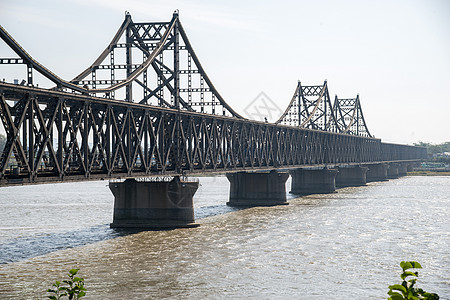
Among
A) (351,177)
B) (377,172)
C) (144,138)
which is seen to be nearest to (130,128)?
(144,138)

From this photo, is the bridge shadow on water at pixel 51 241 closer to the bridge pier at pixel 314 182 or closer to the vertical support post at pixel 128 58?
the vertical support post at pixel 128 58

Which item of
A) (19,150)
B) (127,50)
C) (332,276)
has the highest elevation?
(127,50)

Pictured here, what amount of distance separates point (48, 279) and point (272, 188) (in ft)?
201

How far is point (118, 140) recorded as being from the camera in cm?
5369

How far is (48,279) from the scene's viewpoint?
123ft

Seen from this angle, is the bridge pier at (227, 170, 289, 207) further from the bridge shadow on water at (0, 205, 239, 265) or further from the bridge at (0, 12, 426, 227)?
the bridge shadow on water at (0, 205, 239, 265)

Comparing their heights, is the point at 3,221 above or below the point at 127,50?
below

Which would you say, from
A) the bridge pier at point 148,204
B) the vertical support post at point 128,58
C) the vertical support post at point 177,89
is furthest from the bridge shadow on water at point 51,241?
the vertical support post at point 128,58

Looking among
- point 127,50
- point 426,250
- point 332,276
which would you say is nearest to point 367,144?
point 127,50

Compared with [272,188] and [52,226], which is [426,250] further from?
[272,188]

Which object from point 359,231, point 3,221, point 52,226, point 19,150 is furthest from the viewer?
point 3,221

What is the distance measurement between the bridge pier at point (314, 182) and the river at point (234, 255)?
4567 cm

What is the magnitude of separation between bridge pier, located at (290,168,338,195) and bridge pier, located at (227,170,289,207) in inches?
1211

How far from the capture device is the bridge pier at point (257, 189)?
3730 inches
